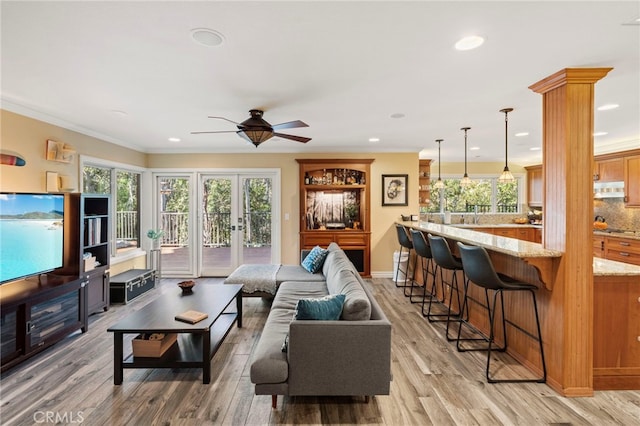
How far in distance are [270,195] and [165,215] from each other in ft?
6.88

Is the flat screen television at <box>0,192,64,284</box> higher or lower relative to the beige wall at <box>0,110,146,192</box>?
lower

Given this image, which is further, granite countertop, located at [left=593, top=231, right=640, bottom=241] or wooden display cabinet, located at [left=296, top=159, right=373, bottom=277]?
wooden display cabinet, located at [left=296, top=159, right=373, bottom=277]

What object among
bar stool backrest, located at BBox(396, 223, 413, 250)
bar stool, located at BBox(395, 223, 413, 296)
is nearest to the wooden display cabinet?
bar stool, located at BBox(395, 223, 413, 296)

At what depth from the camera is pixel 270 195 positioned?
600cm

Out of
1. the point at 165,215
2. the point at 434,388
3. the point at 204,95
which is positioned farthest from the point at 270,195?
the point at 434,388

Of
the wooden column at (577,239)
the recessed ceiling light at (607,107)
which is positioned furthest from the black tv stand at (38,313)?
the recessed ceiling light at (607,107)

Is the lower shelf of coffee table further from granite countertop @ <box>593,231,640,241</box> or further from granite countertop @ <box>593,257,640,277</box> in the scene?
granite countertop @ <box>593,231,640,241</box>

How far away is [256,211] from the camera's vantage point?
19.7ft

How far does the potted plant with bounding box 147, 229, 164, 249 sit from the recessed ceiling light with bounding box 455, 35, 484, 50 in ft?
17.7

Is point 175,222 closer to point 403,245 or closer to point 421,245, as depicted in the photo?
point 403,245

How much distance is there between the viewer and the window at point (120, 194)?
15.4 ft

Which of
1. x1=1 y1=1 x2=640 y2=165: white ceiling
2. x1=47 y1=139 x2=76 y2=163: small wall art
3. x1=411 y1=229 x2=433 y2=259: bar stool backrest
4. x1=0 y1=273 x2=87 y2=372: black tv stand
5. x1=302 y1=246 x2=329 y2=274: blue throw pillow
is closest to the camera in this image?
x1=1 y1=1 x2=640 y2=165: white ceiling

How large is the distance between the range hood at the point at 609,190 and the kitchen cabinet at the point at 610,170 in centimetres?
7

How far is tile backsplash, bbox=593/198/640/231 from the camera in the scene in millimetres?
5340
